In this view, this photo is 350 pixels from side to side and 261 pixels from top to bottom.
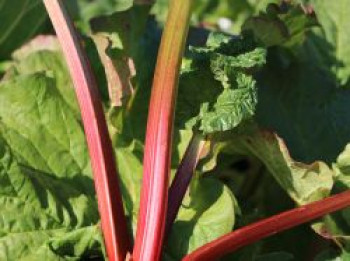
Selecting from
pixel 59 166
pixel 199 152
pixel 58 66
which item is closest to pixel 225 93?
pixel 199 152

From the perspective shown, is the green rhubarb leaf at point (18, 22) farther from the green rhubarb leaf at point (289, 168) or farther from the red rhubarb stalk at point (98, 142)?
the green rhubarb leaf at point (289, 168)

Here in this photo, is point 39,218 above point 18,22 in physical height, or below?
below

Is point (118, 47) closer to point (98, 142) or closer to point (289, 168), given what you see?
point (98, 142)

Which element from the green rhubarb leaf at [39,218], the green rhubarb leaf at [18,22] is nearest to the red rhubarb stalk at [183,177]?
the green rhubarb leaf at [39,218]

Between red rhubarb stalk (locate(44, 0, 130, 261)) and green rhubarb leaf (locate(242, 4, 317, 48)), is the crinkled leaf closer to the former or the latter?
red rhubarb stalk (locate(44, 0, 130, 261))

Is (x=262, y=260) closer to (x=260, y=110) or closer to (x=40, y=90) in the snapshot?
(x=260, y=110)

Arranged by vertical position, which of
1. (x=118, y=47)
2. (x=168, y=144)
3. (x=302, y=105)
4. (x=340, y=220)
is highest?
(x=118, y=47)

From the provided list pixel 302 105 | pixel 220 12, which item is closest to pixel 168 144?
pixel 302 105
